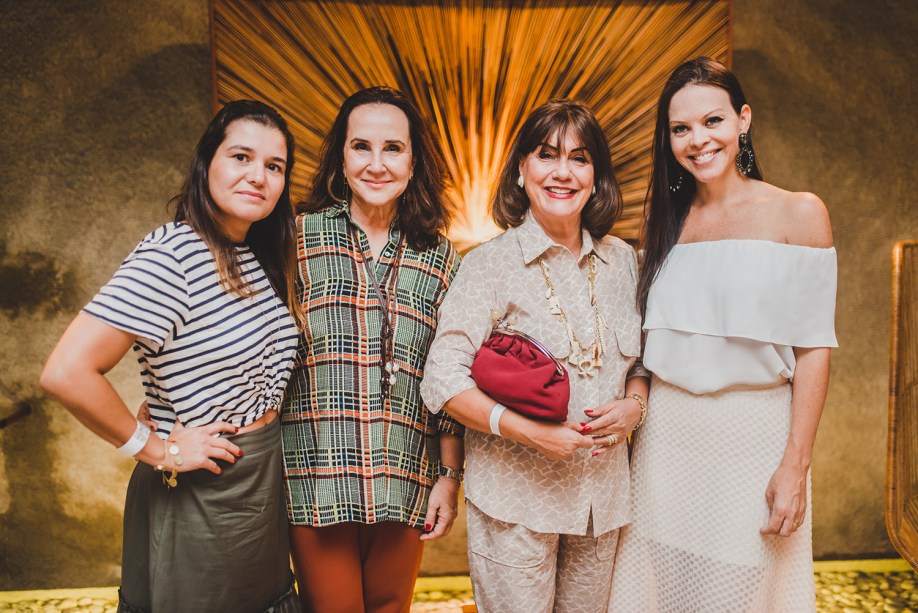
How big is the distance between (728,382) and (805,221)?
45cm

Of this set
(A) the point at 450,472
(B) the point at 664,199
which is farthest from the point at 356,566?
(B) the point at 664,199

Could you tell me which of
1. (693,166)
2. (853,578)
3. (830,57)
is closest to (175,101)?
(693,166)

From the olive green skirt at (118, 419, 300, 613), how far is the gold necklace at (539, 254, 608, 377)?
2.58 feet

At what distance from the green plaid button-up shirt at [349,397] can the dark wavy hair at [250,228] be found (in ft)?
0.27

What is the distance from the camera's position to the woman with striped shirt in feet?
3.95

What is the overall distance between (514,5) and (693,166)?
135cm

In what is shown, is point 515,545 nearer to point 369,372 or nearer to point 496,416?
point 496,416

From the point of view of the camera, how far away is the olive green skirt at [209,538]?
1.29 meters

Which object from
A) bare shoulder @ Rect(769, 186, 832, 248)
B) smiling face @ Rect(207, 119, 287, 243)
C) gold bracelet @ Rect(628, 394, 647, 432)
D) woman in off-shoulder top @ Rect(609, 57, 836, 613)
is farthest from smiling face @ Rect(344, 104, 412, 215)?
bare shoulder @ Rect(769, 186, 832, 248)

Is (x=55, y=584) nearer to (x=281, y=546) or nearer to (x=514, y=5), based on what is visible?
(x=281, y=546)

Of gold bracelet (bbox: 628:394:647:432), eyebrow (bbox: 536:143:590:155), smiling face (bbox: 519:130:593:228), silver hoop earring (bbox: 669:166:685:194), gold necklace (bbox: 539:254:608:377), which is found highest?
silver hoop earring (bbox: 669:166:685:194)

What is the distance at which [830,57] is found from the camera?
2.68m

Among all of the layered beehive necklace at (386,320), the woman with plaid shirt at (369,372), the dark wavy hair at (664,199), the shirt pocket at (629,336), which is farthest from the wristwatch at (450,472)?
the dark wavy hair at (664,199)

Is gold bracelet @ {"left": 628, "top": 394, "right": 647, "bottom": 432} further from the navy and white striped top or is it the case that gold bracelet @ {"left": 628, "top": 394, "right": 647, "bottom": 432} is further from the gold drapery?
the gold drapery
